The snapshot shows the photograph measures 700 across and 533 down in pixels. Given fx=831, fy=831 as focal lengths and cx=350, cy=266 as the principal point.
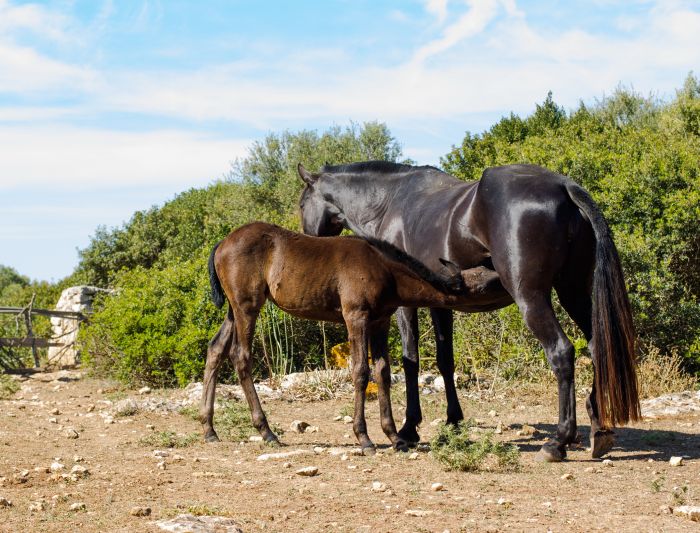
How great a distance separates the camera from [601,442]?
22.4 ft

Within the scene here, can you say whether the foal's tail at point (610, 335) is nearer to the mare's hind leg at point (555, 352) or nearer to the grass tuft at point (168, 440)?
the mare's hind leg at point (555, 352)

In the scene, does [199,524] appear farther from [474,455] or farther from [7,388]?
[7,388]

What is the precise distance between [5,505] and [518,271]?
4010 millimetres

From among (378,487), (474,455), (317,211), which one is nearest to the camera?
(378,487)

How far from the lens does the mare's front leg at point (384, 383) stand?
7176mm

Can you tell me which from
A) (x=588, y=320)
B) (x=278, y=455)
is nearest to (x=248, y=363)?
(x=278, y=455)

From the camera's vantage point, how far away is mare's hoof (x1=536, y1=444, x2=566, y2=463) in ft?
22.1

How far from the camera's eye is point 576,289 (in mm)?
7039

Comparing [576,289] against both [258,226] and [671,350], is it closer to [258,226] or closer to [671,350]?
[258,226]

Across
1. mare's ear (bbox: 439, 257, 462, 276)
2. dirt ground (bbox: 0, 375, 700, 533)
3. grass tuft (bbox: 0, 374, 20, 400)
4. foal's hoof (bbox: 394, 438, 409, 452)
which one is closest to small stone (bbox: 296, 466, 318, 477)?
dirt ground (bbox: 0, 375, 700, 533)

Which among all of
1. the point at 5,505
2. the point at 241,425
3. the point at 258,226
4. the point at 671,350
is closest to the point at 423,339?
the point at 671,350

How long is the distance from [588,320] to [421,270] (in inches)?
59.2

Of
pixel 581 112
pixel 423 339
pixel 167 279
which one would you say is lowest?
pixel 423 339

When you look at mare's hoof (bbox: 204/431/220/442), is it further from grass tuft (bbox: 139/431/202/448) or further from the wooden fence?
the wooden fence
